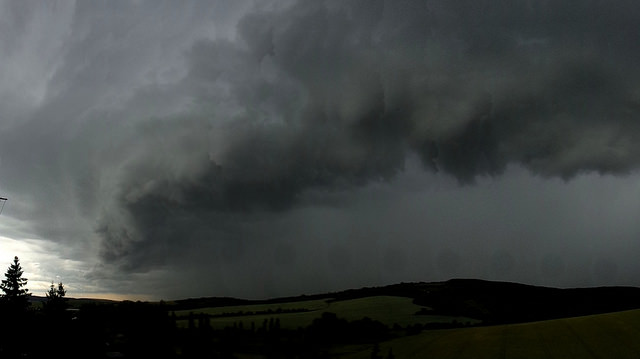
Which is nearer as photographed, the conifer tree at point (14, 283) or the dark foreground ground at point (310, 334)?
the dark foreground ground at point (310, 334)

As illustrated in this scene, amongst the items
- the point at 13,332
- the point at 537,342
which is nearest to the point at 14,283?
the point at 13,332

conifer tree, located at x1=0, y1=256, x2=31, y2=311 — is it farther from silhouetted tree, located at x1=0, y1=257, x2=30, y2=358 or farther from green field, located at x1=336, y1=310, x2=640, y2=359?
green field, located at x1=336, y1=310, x2=640, y2=359

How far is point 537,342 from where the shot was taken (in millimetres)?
95750

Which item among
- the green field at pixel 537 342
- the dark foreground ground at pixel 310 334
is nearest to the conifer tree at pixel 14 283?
the dark foreground ground at pixel 310 334

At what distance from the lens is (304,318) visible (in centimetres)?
17800

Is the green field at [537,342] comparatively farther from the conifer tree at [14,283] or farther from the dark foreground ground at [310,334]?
the conifer tree at [14,283]

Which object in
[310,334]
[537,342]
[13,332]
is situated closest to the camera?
[13,332]

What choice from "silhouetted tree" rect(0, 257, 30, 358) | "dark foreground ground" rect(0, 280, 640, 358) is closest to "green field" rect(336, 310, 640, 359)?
"dark foreground ground" rect(0, 280, 640, 358)

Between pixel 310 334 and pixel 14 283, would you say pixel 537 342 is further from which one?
pixel 14 283

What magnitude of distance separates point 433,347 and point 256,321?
8753 cm

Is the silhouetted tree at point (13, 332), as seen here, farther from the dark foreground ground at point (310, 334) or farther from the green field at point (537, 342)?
the green field at point (537, 342)

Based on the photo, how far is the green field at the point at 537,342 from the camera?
84.8m

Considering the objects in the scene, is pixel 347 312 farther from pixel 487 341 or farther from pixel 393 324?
pixel 487 341

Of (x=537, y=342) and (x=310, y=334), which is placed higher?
(x=537, y=342)
